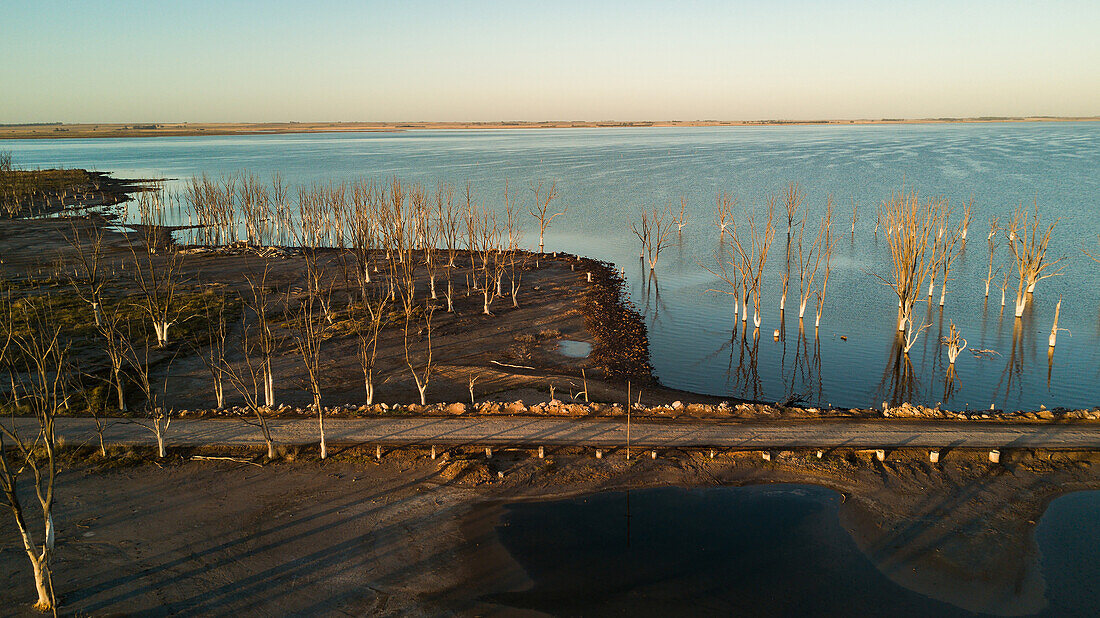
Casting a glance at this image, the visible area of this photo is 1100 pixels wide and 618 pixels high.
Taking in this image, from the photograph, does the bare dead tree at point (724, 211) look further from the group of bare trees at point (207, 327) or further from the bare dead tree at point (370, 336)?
the bare dead tree at point (370, 336)

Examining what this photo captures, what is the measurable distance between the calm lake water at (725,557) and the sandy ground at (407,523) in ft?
1.05

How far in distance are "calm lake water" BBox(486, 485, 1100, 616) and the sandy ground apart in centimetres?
32

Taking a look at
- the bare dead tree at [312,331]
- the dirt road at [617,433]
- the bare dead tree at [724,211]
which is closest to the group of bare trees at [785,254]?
the bare dead tree at [724,211]

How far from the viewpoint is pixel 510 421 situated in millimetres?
15914

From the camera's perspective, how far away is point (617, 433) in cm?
1532

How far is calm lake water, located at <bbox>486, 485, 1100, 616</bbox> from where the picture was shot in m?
10.3

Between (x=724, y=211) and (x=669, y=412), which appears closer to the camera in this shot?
(x=669, y=412)

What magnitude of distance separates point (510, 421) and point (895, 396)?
1234 centimetres

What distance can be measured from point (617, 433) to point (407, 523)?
209 inches

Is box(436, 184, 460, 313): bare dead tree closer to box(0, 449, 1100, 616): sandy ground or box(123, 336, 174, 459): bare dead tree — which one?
box(123, 336, 174, 459): bare dead tree

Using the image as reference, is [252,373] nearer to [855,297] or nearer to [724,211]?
[855,297]

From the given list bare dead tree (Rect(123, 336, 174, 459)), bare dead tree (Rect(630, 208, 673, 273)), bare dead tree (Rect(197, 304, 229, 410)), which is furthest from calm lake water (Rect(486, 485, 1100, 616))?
bare dead tree (Rect(630, 208, 673, 273))

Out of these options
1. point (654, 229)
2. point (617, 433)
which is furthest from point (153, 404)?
point (654, 229)

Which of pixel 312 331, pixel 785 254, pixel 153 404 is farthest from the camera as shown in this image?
pixel 785 254
